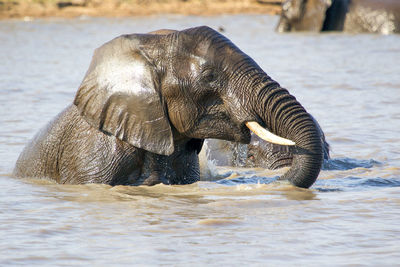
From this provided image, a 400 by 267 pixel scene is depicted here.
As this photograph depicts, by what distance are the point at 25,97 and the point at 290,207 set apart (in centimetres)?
829

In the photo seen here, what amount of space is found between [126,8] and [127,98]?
3125 cm

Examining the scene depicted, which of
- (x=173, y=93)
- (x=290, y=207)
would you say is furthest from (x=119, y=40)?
(x=290, y=207)

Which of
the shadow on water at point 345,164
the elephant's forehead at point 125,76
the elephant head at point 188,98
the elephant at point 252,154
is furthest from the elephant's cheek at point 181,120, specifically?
the shadow on water at point 345,164

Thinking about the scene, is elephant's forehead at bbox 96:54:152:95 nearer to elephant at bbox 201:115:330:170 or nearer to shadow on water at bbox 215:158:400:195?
shadow on water at bbox 215:158:400:195

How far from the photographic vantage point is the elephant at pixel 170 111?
6.13 meters

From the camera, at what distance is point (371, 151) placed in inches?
376

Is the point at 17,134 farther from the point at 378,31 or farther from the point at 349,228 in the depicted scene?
the point at 378,31

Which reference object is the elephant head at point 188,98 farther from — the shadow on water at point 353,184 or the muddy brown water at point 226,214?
the shadow on water at point 353,184

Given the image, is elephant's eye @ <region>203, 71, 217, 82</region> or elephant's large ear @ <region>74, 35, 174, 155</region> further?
elephant's large ear @ <region>74, 35, 174, 155</region>

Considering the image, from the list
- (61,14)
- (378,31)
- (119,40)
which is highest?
(119,40)

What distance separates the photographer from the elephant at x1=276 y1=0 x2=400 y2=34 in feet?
76.2

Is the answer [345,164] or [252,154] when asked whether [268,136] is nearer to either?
[252,154]

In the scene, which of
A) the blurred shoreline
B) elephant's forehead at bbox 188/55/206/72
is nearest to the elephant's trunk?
elephant's forehead at bbox 188/55/206/72

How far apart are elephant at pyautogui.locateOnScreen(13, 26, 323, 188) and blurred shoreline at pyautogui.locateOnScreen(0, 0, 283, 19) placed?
2763 centimetres
